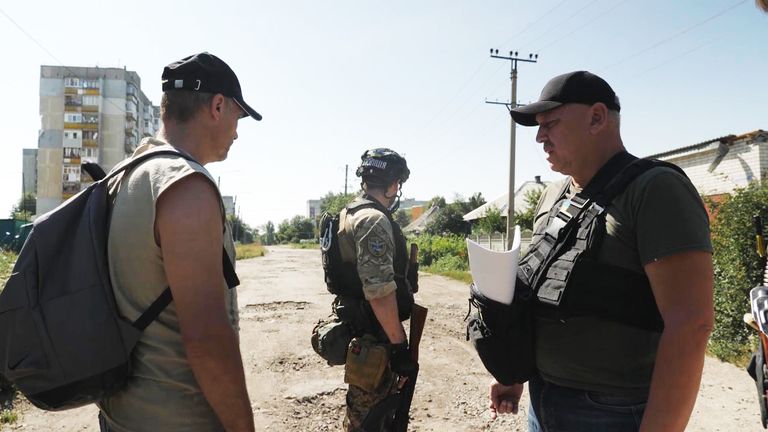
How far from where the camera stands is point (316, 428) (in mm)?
3955

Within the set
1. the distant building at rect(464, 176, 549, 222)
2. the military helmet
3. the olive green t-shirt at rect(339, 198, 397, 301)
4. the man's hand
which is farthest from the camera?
the distant building at rect(464, 176, 549, 222)

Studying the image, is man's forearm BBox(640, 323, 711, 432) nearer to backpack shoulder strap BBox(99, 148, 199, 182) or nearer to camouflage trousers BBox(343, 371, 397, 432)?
backpack shoulder strap BBox(99, 148, 199, 182)

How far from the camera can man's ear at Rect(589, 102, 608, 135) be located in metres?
1.67

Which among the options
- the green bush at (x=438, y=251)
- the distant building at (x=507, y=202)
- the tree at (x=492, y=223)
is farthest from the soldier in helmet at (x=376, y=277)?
the distant building at (x=507, y=202)

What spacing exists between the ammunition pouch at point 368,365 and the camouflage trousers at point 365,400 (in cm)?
6

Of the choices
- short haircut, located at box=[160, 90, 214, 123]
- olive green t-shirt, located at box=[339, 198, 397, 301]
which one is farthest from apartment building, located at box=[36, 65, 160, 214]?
short haircut, located at box=[160, 90, 214, 123]

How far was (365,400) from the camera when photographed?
2.84m

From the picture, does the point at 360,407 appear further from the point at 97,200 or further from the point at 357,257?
the point at 97,200

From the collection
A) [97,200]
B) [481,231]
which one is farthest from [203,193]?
[481,231]

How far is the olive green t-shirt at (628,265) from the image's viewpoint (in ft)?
4.44

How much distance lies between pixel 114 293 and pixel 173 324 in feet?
0.58

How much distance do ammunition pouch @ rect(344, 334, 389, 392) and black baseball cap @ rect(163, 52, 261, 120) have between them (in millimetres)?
1699

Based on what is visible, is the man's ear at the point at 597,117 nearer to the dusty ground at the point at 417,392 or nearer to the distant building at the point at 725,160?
the dusty ground at the point at 417,392

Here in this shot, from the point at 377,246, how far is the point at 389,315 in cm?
40
